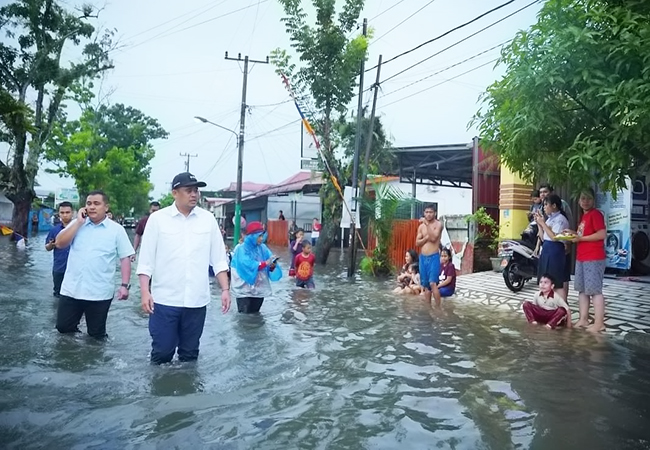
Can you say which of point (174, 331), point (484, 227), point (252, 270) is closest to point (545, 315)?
point (252, 270)

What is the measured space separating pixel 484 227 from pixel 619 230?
3.42m

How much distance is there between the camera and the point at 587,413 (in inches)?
163

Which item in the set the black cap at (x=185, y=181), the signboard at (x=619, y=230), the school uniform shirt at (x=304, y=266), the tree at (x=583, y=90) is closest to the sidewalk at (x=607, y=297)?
the signboard at (x=619, y=230)

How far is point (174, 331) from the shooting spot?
4820 mm

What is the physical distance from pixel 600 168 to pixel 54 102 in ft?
85.2

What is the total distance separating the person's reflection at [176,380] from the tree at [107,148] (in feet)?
93.6

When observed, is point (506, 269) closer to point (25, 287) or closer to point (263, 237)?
point (263, 237)

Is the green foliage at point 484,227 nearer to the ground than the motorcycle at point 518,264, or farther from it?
farther from it

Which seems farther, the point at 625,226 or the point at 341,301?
the point at 625,226

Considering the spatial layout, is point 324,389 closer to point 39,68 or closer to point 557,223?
point 557,223

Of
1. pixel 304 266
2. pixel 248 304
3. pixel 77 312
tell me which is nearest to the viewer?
pixel 77 312

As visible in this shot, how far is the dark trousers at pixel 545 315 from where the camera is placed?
7680mm

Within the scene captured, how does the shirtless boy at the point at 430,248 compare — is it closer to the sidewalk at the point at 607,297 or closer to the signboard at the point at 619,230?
the sidewalk at the point at 607,297

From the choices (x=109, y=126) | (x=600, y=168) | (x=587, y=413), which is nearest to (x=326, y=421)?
(x=587, y=413)
